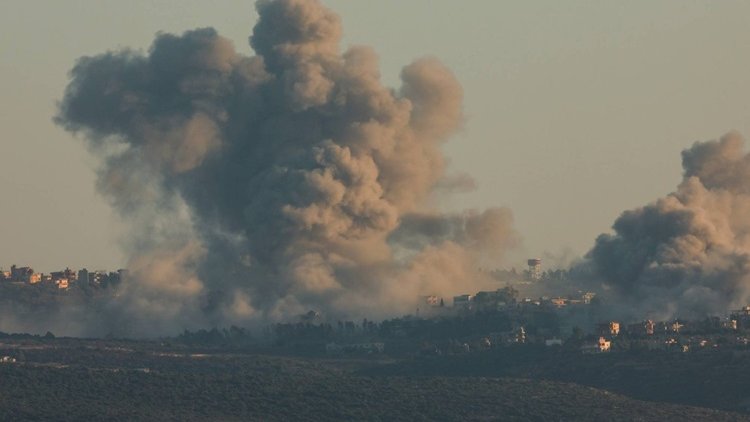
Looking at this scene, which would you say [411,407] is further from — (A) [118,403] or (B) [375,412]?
(A) [118,403]

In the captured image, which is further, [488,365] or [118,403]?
[488,365]

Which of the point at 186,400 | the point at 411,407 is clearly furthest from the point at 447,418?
the point at 186,400

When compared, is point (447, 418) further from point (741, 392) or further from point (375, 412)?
point (741, 392)

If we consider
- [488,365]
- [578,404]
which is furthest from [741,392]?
[488,365]

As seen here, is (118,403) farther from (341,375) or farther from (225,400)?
(341,375)

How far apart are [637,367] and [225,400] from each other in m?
26.4

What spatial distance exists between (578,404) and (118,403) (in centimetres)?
2428

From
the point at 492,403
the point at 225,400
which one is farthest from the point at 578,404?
the point at 225,400

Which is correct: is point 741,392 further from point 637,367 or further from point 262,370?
point 262,370

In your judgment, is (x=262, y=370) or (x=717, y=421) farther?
(x=262, y=370)

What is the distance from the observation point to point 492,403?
17700 centimetres

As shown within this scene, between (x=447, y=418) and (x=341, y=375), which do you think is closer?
(x=447, y=418)

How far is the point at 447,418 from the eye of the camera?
173250 millimetres

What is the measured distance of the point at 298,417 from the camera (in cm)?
17362
